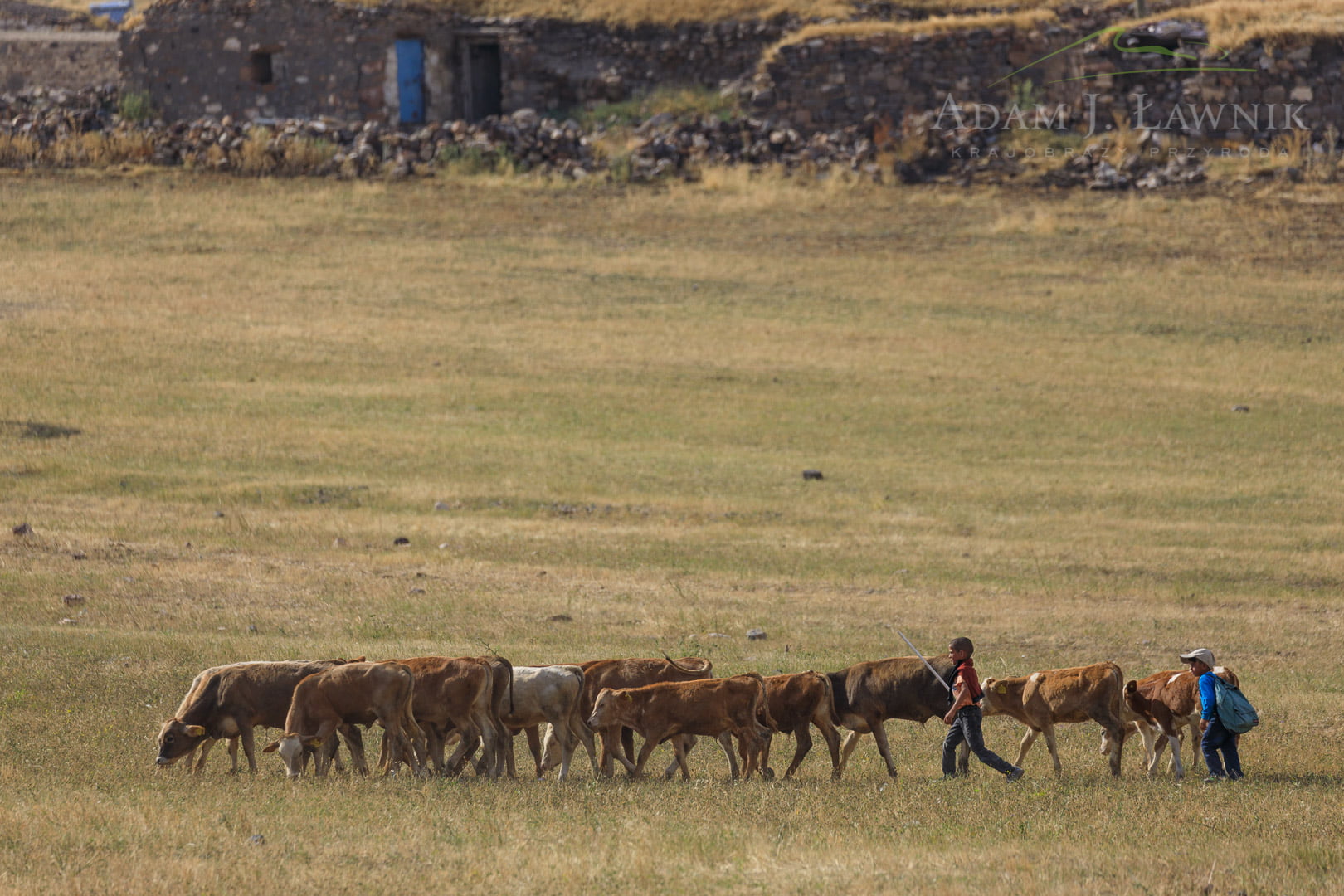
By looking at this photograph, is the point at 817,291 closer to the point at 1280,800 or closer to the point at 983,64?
the point at 983,64

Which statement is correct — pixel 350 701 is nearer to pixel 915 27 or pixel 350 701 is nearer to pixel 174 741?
pixel 174 741

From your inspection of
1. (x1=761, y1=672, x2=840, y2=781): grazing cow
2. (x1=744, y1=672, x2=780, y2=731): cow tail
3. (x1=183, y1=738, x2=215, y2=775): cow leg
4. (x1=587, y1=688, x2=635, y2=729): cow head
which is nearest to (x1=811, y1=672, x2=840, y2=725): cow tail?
(x1=761, y1=672, x2=840, y2=781): grazing cow

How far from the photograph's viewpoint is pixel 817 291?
3647cm

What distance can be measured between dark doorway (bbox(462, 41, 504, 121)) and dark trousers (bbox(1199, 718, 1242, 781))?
4157cm

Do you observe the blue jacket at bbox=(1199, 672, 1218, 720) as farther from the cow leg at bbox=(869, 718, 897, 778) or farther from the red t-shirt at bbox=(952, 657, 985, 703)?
the cow leg at bbox=(869, 718, 897, 778)

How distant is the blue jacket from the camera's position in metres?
11.8

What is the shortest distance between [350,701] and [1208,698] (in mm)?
6469

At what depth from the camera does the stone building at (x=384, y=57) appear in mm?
48500

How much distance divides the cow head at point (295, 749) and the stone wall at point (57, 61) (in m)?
45.1

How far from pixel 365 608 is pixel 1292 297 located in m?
25.2

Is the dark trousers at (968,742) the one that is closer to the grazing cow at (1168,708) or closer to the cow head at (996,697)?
the cow head at (996,697)

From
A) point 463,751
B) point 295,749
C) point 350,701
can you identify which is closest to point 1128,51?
point 463,751

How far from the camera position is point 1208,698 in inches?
465

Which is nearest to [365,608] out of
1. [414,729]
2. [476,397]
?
[414,729]
